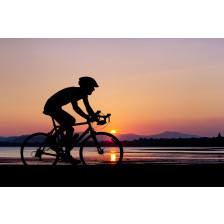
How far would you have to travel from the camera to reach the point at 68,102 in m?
8.33

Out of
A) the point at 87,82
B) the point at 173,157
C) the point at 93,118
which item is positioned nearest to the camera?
the point at 87,82

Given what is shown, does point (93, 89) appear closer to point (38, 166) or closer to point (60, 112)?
point (60, 112)

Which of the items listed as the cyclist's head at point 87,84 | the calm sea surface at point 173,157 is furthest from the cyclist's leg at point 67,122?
the calm sea surface at point 173,157

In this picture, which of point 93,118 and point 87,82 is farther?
point 93,118

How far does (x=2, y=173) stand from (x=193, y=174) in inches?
164

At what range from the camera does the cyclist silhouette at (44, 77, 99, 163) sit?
322 inches

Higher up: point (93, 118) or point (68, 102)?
point (68, 102)

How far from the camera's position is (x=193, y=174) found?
8023mm

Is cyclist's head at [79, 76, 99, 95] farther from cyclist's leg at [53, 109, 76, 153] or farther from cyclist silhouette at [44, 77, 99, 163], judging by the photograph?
cyclist's leg at [53, 109, 76, 153]

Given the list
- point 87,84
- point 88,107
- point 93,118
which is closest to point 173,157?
point 93,118

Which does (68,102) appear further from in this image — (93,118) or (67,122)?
(93,118)

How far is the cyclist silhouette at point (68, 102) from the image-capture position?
8172mm

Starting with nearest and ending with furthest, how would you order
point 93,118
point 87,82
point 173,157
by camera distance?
point 87,82, point 93,118, point 173,157

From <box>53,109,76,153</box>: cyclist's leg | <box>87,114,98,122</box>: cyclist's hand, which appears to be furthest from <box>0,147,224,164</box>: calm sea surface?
<box>87,114,98,122</box>: cyclist's hand
